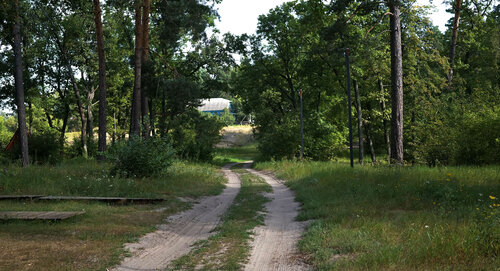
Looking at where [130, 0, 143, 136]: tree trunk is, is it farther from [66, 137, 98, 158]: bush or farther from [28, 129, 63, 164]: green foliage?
[66, 137, 98, 158]: bush

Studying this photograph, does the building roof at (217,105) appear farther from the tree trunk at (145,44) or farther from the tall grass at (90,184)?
the tall grass at (90,184)

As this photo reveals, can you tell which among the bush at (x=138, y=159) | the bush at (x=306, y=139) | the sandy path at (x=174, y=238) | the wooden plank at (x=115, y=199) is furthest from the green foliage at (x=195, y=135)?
the sandy path at (x=174, y=238)

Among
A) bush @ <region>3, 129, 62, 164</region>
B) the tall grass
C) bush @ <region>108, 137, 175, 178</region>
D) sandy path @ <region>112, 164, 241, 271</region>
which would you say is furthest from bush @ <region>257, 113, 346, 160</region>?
sandy path @ <region>112, 164, 241, 271</region>

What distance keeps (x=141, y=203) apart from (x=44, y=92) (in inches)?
1204

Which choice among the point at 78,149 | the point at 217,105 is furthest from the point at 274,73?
the point at 217,105

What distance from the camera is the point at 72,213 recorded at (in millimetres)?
7605

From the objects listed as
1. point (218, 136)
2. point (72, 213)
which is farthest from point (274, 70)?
point (72, 213)

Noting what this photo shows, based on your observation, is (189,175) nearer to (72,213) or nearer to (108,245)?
(72,213)

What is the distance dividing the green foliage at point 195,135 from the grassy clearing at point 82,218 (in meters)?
12.1

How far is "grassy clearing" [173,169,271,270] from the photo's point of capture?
203 inches

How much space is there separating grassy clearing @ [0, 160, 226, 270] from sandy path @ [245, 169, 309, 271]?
8.06ft

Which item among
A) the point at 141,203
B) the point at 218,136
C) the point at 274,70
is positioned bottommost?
the point at 141,203

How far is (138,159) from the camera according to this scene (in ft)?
45.0

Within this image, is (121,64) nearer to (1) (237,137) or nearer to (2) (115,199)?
(2) (115,199)
